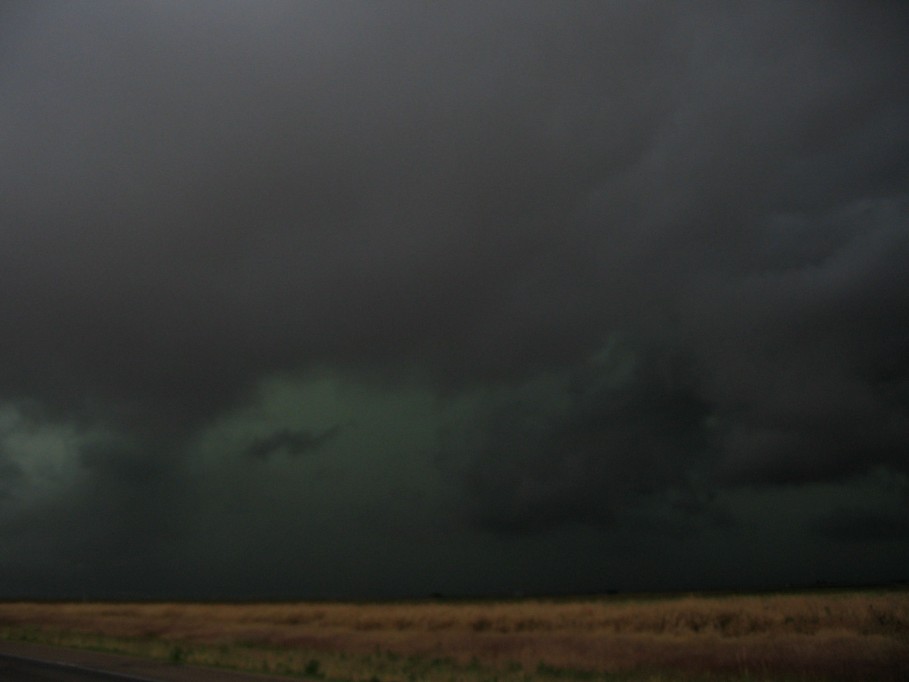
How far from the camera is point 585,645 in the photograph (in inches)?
1542

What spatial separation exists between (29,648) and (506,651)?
23481 millimetres

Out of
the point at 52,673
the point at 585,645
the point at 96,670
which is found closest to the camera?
the point at 52,673

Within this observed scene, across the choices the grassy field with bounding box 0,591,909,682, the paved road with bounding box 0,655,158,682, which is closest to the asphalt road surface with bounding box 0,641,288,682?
the paved road with bounding box 0,655,158,682

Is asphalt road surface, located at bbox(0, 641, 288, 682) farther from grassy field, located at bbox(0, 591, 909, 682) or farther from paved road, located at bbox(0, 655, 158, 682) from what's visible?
grassy field, located at bbox(0, 591, 909, 682)

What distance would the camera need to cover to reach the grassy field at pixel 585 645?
91.6 ft

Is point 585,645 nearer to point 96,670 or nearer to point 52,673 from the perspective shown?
point 96,670

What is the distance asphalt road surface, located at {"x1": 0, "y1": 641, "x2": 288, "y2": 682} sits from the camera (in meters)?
23.3

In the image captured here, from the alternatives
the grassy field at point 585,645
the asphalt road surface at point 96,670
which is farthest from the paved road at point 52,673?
the grassy field at point 585,645

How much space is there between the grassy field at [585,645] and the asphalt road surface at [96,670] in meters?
2.35

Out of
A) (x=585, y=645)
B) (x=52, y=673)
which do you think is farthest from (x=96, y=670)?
(x=585, y=645)

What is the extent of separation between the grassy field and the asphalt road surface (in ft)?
Result: 7.71

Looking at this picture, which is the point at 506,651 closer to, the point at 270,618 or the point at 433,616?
the point at 433,616

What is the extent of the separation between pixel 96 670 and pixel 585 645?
76.2 feet

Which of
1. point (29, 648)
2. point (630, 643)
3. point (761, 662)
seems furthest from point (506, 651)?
point (29, 648)
